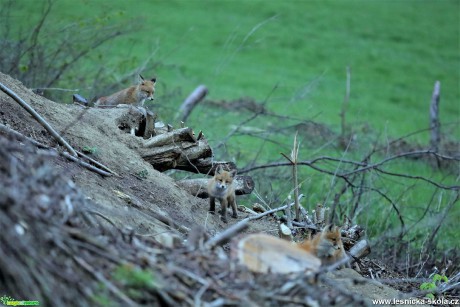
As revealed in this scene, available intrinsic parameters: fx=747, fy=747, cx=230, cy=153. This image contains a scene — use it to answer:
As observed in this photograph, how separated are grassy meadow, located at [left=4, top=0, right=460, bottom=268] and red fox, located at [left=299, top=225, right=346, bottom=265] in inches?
229

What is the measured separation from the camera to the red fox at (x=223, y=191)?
934 centimetres

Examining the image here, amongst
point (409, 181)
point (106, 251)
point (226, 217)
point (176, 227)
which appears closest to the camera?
point (106, 251)

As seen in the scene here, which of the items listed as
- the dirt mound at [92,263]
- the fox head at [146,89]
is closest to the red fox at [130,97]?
the fox head at [146,89]

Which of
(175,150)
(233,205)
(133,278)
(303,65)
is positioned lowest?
(303,65)

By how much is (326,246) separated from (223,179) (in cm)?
188

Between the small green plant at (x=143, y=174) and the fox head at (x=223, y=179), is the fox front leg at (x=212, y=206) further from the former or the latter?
the small green plant at (x=143, y=174)

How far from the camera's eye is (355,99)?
30219 mm

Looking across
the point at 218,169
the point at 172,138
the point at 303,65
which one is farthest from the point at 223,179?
the point at 303,65

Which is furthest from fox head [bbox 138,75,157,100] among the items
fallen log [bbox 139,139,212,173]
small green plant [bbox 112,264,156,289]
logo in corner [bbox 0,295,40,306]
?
small green plant [bbox 112,264,156,289]

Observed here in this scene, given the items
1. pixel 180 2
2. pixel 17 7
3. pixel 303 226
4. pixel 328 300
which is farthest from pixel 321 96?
pixel 328 300

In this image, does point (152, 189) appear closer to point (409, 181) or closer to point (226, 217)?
point (226, 217)

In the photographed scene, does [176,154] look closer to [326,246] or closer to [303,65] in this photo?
[326,246]

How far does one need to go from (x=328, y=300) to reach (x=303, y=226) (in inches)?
140

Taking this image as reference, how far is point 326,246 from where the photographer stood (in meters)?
8.15
